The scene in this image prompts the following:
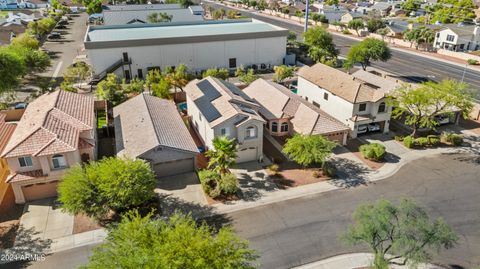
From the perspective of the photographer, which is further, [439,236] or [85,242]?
[85,242]

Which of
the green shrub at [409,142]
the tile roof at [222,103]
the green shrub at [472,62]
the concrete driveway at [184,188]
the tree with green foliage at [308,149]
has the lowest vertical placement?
the concrete driveway at [184,188]

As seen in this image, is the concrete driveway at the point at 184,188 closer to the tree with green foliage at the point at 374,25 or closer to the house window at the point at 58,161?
the house window at the point at 58,161

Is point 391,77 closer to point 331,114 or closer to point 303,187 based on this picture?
point 331,114

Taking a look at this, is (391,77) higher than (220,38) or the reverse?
the reverse

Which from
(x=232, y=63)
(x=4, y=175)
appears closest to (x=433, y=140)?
(x=232, y=63)

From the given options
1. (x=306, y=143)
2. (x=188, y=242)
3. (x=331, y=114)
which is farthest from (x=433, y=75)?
(x=188, y=242)

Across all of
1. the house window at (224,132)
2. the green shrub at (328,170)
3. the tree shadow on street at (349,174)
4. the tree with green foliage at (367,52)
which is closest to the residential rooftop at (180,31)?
the tree with green foliage at (367,52)
